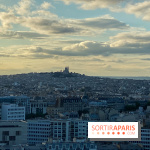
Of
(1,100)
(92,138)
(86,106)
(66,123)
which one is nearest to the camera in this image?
(92,138)

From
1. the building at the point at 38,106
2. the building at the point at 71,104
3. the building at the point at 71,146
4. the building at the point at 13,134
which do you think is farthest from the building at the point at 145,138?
the building at the point at 38,106

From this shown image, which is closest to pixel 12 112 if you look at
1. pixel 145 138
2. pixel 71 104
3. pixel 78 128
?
pixel 78 128

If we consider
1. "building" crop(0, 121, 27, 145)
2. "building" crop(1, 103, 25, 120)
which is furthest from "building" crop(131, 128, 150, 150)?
"building" crop(1, 103, 25, 120)

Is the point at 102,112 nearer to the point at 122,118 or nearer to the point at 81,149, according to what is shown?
the point at 122,118

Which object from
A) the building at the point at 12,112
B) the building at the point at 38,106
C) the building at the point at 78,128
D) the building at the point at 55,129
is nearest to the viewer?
the building at the point at 55,129

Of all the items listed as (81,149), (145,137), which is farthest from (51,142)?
(145,137)

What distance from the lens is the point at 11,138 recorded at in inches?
1905

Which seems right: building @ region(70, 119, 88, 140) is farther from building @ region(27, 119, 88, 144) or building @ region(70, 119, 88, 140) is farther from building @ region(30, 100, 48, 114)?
building @ region(30, 100, 48, 114)

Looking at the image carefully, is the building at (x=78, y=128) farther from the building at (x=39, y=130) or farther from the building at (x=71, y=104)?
the building at (x=71, y=104)

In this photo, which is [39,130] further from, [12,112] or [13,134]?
[12,112]

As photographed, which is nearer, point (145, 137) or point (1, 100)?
point (145, 137)

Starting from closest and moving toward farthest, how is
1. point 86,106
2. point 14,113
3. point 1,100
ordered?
1. point 14,113
2. point 1,100
3. point 86,106

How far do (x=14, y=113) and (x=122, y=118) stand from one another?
16.3 m

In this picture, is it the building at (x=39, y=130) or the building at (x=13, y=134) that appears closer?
the building at (x=13, y=134)
